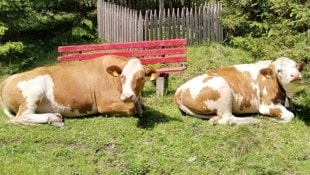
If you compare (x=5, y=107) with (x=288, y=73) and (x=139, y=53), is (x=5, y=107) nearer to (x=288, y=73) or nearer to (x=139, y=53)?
(x=139, y=53)

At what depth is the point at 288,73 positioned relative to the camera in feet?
26.1

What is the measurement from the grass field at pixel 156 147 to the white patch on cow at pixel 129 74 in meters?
0.63

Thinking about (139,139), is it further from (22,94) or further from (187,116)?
(22,94)

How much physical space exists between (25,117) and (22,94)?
374 mm

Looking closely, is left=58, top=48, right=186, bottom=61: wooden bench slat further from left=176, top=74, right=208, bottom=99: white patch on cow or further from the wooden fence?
the wooden fence

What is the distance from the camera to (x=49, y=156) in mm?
7062

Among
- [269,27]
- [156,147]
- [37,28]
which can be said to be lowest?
[156,147]

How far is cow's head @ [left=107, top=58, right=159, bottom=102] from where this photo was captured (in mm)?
7672

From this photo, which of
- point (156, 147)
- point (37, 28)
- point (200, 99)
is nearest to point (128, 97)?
point (156, 147)

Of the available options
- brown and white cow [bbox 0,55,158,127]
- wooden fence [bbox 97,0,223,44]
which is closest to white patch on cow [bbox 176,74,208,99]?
brown and white cow [bbox 0,55,158,127]

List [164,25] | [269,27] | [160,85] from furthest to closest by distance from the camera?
[164,25] → [269,27] → [160,85]

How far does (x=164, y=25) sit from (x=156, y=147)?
768 centimetres

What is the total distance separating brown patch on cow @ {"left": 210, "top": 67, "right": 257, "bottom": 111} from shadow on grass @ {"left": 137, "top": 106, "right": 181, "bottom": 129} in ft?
3.63

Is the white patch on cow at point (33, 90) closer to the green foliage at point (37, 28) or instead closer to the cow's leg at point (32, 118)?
the cow's leg at point (32, 118)
